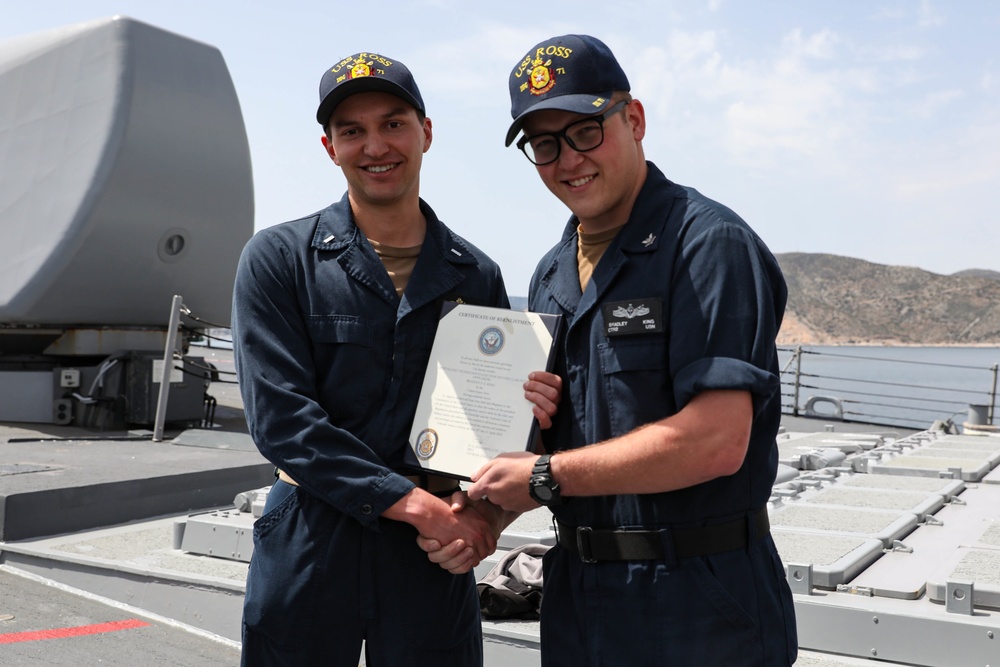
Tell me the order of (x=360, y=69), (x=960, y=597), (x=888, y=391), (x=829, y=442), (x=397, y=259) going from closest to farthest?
(x=360, y=69)
(x=397, y=259)
(x=960, y=597)
(x=829, y=442)
(x=888, y=391)

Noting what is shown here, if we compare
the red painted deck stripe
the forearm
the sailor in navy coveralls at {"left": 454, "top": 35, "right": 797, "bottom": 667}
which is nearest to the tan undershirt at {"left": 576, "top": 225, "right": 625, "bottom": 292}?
the sailor in navy coveralls at {"left": 454, "top": 35, "right": 797, "bottom": 667}

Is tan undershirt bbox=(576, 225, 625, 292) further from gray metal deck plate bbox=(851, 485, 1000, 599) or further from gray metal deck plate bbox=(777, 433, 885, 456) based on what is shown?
gray metal deck plate bbox=(777, 433, 885, 456)

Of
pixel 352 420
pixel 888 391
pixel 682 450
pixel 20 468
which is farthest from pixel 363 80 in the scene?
pixel 888 391

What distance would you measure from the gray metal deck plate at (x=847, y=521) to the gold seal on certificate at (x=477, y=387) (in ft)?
7.54

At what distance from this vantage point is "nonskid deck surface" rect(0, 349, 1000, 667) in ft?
9.66

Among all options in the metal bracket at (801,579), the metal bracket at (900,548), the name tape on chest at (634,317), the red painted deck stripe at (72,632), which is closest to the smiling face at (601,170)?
the name tape on chest at (634,317)

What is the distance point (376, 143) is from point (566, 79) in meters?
0.50

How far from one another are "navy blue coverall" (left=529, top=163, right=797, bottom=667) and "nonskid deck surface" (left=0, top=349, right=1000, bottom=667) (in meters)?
1.26

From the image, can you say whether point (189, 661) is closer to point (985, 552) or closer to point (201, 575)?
point (201, 575)

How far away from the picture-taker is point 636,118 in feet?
6.49

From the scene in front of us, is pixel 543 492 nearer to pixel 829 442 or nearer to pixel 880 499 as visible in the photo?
pixel 880 499

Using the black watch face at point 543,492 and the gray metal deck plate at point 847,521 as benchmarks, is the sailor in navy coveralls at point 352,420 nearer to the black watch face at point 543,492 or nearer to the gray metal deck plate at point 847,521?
the black watch face at point 543,492

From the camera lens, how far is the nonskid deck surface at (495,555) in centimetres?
294

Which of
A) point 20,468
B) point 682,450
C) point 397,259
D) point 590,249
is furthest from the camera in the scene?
point 20,468
